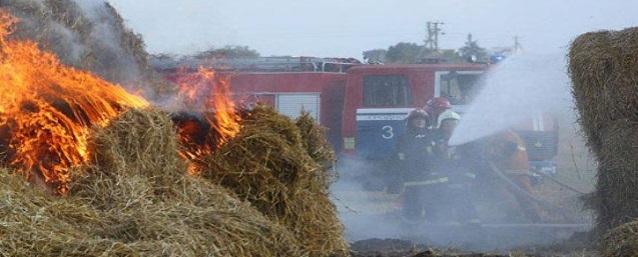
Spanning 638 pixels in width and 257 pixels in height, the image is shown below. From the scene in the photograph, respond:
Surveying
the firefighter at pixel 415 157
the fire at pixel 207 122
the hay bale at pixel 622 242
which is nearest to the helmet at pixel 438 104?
the firefighter at pixel 415 157

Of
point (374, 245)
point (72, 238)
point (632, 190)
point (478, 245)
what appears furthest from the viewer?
point (478, 245)

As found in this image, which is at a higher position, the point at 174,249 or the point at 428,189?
the point at 174,249

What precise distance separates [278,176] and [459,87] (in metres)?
10.7

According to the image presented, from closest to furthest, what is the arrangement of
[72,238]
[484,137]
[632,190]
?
[72,238] < [632,190] < [484,137]

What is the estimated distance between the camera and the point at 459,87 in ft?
59.7

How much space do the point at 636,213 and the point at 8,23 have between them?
6.17m

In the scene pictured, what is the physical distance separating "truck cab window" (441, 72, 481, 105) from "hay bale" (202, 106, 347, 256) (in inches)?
395

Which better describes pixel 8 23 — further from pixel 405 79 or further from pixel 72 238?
pixel 405 79

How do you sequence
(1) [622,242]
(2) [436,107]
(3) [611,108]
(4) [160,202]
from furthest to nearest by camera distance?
1. (2) [436,107]
2. (3) [611,108]
3. (1) [622,242]
4. (4) [160,202]

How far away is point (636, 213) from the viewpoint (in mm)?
10164

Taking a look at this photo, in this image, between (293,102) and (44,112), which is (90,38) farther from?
(293,102)

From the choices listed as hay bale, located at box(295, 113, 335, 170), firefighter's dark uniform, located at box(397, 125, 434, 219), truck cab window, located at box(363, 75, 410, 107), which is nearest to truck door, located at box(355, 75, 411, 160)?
truck cab window, located at box(363, 75, 410, 107)

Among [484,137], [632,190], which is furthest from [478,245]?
[484,137]

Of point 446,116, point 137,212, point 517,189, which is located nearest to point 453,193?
point 517,189
